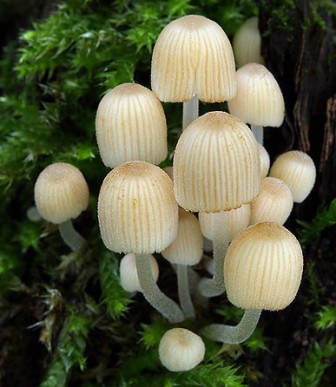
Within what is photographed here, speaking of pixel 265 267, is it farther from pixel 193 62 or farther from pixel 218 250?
pixel 193 62

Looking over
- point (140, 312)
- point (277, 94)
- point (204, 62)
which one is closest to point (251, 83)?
point (277, 94)

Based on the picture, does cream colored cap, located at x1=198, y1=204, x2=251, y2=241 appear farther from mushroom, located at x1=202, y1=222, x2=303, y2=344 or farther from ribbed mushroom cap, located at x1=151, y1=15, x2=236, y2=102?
ribbed mushroom cap, located at x1=151, y1=15, x2=236, y2=102

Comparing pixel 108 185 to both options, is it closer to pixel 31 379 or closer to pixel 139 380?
pixel 139 380

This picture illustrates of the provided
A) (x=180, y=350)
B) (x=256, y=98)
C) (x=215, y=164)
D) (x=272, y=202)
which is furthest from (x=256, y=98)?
(x=180, y=350)

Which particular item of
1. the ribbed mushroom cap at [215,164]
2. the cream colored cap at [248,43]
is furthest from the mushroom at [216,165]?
the cream colored cap at [248,43]

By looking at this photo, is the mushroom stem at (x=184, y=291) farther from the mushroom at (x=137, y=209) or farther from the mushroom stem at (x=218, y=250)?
the mushroom at (x=137, y=209)

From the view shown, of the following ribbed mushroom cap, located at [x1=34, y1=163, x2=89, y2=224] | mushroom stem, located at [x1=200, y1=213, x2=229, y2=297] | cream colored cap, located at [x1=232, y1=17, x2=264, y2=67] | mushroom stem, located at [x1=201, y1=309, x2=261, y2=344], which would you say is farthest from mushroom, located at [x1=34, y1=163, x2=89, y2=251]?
cream colored cap, located at [x1=232, y1=17, x2=264, y2=67]
